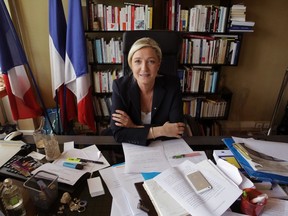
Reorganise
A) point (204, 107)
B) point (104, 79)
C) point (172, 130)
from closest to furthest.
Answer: point (172, 130) → point (104, 79) → point (204, 107)

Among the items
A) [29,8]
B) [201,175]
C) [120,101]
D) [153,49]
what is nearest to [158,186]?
[201,175]

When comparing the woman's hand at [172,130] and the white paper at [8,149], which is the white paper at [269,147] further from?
the white paper at [8,149]

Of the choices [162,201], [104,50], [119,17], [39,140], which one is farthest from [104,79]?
[162,201]

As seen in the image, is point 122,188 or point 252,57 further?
point 252,57

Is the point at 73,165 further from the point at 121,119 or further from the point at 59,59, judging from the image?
the point at 59,59

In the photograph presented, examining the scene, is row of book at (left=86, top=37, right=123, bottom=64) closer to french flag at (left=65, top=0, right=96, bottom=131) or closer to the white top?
french flag at (left=65, top=0, right=96, bottom=131)

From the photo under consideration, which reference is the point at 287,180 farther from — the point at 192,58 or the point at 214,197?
the point at 192,58

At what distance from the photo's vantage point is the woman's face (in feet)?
4.10

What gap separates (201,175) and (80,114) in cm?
176

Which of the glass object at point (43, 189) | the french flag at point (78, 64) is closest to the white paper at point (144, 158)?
the glass object at point (43, 189)

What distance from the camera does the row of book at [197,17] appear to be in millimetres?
2059

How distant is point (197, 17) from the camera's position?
2.08m

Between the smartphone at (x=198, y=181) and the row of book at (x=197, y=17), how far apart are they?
1.74m

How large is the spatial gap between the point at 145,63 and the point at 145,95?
23 cm
